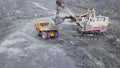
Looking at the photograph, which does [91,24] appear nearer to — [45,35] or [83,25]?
[83,25]

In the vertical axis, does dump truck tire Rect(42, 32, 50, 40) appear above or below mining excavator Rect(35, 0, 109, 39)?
below

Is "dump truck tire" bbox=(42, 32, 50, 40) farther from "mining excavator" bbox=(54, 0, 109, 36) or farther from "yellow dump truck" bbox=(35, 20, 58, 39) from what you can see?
"mining excavator" bbox=(54, 0, 109, 36)

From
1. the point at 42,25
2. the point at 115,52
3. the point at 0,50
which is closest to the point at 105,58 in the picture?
the point at 115,52

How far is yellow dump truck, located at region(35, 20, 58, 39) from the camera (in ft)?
92.3

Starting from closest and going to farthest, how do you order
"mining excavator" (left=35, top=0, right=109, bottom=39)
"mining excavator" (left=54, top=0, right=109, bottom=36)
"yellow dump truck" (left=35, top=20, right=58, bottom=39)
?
"yellow dump truck" (left=35, top=20, right=58, bottom=39) < "mining excavator" (left=35, top=0, right=109, bottom=39) < "mining excavator" (left=54, top=0, right=109, bottom=36)

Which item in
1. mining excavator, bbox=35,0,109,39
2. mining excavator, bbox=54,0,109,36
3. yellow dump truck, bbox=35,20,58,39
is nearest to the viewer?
yellow dump truck, bbox=35,20,58,39

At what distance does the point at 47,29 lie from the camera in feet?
92.5

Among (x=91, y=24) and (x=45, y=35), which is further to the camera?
(x=91, y=24)

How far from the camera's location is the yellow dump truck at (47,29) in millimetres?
28141

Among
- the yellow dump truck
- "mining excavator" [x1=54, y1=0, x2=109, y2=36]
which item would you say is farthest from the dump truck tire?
"mining excavator" [x1=54, y1=0, x2=109, y2=36]

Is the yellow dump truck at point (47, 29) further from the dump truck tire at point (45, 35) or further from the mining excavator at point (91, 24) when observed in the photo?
the mining excavator at point (91, 24)

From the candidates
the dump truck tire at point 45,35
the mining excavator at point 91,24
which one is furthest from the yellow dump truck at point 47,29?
the mining excavator at point 91,24

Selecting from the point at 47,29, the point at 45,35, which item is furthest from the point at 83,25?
the point at 45,35

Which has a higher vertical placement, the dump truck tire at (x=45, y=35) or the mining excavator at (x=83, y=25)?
the mining excavator at (x=83, y=25)
